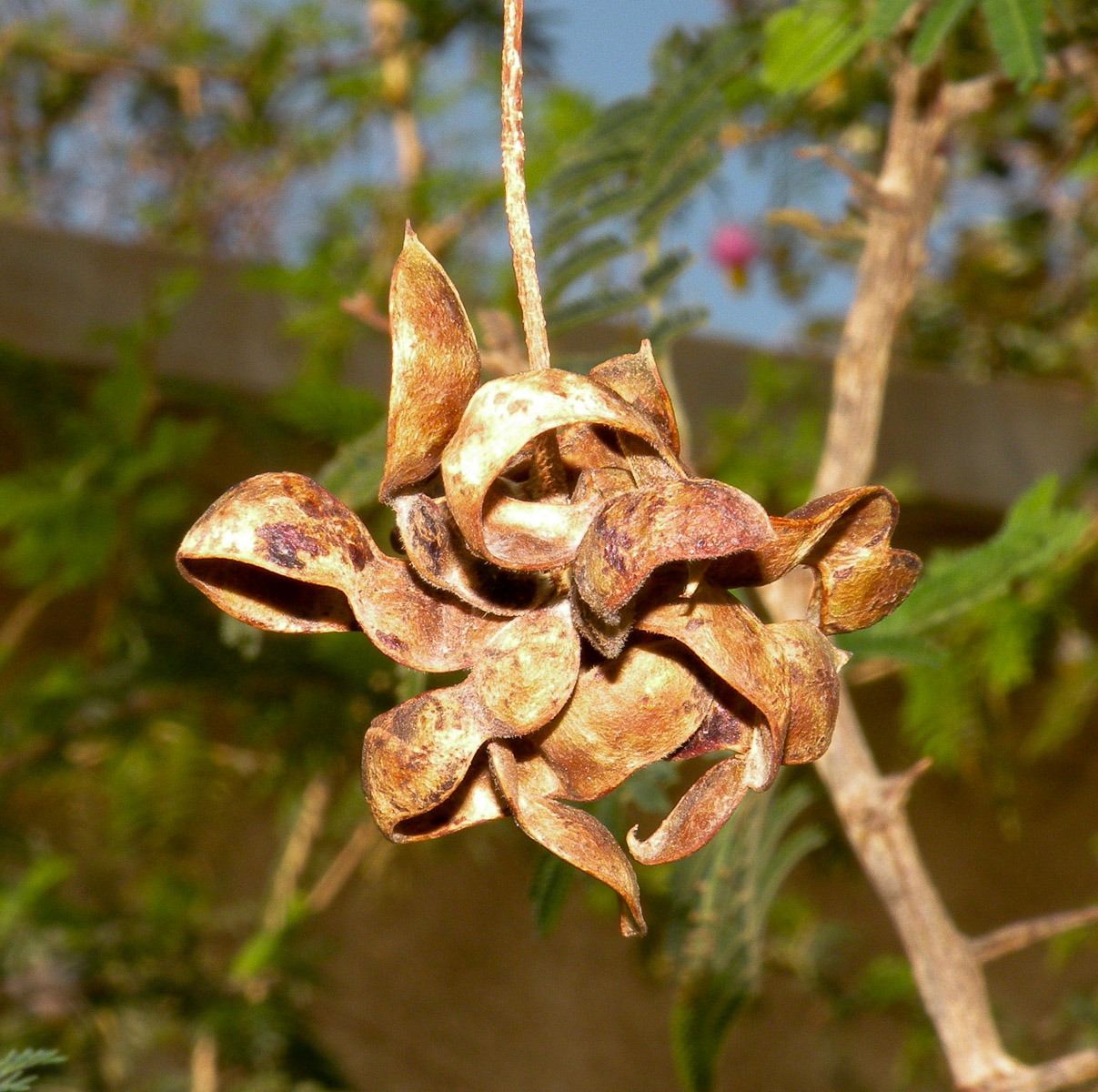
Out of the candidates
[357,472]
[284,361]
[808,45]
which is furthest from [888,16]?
[284,361]

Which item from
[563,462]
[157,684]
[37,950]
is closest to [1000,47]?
[563,462]

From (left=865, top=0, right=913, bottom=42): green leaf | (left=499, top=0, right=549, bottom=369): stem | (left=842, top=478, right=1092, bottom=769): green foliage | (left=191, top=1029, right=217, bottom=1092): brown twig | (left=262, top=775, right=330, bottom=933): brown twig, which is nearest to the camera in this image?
(left=499, top=0, right=549, bottom=369): stem

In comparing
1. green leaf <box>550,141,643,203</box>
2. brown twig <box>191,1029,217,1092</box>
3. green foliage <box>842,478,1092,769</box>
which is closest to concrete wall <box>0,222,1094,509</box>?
green foliage <box>842,478,1092,769</box>

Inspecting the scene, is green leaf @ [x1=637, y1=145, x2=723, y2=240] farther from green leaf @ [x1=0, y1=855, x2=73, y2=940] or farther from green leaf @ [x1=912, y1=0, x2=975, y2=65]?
green leaf @ [x1=0, y1=855, x2=73, y2=940]

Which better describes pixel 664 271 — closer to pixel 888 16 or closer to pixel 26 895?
pixel 888 16

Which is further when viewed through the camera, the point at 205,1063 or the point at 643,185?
the point at 205,1063

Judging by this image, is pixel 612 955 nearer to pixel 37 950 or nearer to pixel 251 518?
pixel 37 950

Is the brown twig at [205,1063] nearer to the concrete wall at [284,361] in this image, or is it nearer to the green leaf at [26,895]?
the green leaf at [26,895]
